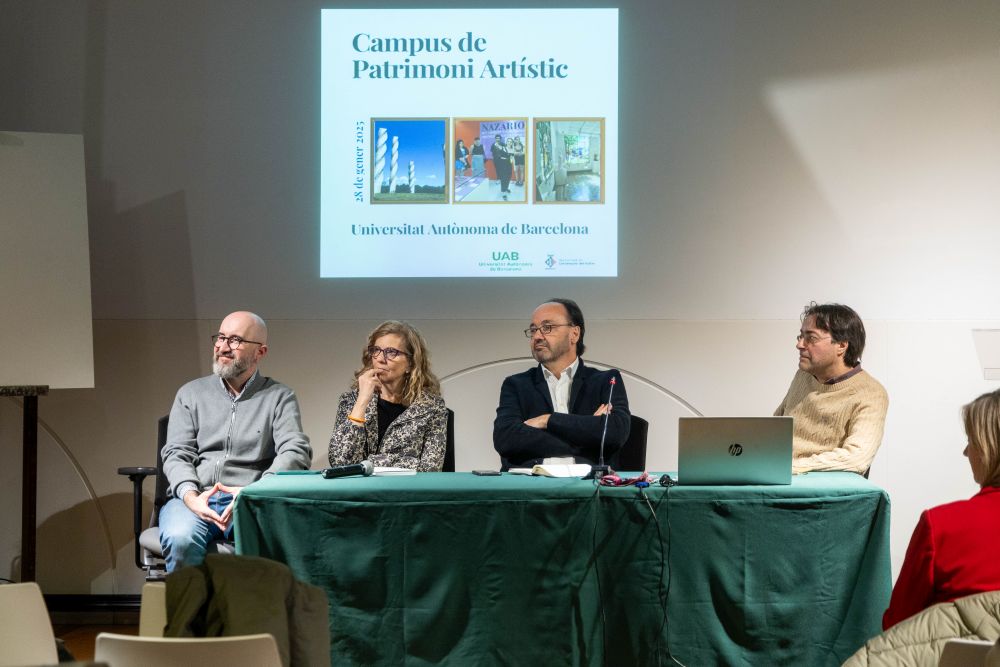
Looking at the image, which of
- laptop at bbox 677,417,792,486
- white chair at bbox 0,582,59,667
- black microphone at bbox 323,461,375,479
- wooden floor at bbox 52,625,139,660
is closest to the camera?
white chair at bbox 0,582,59,667

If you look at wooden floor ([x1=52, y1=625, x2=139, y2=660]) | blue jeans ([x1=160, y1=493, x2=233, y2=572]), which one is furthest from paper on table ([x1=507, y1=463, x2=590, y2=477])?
wooden floor ([x1=52, y1=625, x2=139, y2=660])

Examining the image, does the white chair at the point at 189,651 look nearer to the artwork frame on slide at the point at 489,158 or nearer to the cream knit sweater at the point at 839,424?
the cream knit sweater at the point at 839,424

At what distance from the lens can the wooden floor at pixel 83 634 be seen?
407cm

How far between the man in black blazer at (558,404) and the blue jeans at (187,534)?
3.52 feet

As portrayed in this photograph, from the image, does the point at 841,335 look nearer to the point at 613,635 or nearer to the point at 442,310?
the point at 613,635

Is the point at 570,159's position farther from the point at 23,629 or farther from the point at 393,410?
the point at 23,629

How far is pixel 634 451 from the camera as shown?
3.97 metres

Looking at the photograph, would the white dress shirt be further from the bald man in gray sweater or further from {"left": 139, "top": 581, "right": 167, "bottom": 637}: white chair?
{"left": 139, "top": 581, "right": 167, "bottom": 637}: white chair

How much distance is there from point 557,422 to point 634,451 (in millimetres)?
478

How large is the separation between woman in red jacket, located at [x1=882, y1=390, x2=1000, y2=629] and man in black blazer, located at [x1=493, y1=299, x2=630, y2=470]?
1.51 metres

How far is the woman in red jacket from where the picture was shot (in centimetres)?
211

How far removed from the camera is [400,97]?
15.4 feet

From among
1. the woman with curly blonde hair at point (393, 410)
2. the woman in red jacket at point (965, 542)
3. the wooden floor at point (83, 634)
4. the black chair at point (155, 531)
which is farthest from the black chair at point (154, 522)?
the woman in red jacket at point (965, 542)

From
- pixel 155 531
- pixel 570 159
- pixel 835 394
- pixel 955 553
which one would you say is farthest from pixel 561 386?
pixel 955 553
